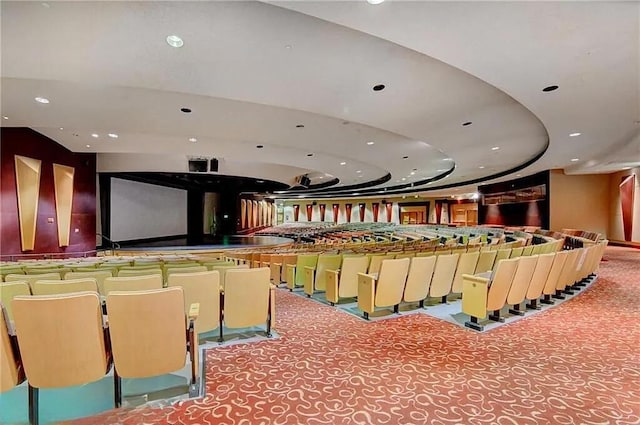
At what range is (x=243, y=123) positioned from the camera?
7797mm

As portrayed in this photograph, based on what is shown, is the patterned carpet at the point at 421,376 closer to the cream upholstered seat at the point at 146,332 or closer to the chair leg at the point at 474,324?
the chair leg at the point at 474,324

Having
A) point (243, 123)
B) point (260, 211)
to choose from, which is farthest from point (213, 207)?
point (243, 123)

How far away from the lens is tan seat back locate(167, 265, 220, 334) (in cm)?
315

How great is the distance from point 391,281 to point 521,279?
1.75 m

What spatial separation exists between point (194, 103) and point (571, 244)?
10.4 m

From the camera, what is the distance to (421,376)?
274cm

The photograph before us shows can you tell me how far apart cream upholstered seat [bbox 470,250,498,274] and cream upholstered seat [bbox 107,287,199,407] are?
16.2ft

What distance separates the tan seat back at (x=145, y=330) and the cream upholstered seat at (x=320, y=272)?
3147 millimetres

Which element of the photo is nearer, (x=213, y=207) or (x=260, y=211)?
(x=213, y=207)

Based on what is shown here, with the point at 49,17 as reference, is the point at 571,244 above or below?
below

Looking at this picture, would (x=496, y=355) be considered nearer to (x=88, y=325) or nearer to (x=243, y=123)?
(x=88, y=325)

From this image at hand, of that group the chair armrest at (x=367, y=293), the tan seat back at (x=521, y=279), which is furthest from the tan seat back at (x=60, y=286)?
the tan seat back at (x=521, y=279)

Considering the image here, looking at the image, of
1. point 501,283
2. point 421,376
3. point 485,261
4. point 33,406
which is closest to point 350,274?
point 501,283

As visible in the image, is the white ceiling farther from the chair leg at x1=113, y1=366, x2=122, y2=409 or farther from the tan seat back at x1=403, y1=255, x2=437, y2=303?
the chair leg at x1=113, y1=366, x2=122, y2=409
